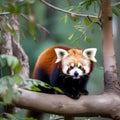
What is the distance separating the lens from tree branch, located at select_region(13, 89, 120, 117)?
122cm

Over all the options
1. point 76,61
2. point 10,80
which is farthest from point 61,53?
point 10,80

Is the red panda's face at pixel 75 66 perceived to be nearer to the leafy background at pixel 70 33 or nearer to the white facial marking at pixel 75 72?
the white facial marking at pixel 75 72

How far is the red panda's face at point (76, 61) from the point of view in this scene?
1.55m

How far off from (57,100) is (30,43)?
0.88 metres

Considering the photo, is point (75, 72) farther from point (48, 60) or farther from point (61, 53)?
point (48, 60)

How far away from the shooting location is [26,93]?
4.04 feet

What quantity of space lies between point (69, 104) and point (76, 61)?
0.37 metres

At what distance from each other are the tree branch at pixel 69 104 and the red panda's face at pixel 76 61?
264 millimetres

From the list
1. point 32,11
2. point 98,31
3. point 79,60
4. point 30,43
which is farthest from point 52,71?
point 32,11

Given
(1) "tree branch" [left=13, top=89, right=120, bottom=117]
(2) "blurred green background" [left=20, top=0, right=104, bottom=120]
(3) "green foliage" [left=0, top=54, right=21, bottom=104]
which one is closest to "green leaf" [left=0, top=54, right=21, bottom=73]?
(3) "green foliage" [left=0, top=54, right=21, bottom=104]

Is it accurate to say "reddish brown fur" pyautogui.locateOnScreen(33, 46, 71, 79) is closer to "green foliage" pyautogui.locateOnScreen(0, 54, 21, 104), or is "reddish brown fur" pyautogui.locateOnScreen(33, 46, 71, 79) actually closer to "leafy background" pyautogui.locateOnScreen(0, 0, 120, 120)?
"leafy background" pyautogui.locateOnScreen(0, 0, 120, 120)

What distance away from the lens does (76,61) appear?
1.58 metres

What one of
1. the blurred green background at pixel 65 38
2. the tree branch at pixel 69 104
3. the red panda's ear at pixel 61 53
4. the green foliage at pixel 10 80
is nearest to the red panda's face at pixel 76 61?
the red panda's ear at pixel 61 53

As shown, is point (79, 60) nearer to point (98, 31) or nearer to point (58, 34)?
point (58, 34)
